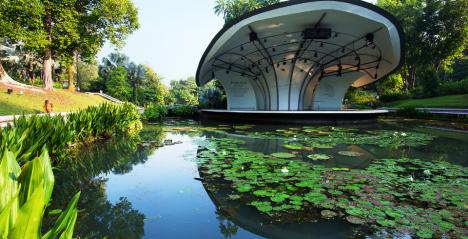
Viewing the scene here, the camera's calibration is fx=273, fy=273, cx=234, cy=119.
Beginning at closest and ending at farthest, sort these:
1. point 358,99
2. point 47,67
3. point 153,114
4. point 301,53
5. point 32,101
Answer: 1. point 32,101
2. point 301,53
3. point 153,114
4. point 47,67
5. point 358,99

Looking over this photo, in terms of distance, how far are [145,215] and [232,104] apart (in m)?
19.6

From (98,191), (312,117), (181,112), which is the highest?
(181,112)

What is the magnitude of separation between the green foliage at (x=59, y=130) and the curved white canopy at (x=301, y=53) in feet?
21.8

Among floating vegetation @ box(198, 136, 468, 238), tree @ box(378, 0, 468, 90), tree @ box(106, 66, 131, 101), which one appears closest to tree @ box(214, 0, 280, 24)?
tree @ box(378, 0, 468, 90)

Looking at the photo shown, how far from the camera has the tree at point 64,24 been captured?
16.0 metres

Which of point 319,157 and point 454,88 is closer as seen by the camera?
point 319,157

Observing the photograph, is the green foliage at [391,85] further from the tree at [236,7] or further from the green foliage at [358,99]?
the tree at [236,7]

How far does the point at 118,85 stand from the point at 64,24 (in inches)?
910

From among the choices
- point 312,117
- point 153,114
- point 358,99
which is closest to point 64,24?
point 153,114

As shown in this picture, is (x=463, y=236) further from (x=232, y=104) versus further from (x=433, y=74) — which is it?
(x=433, y=74)

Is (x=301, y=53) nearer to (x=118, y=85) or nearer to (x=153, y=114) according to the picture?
(x=153, y=114)

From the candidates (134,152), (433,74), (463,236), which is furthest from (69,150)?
(433,74)

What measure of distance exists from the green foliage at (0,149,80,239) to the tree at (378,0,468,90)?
31.6 meters

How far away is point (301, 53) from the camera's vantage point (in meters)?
18.1
